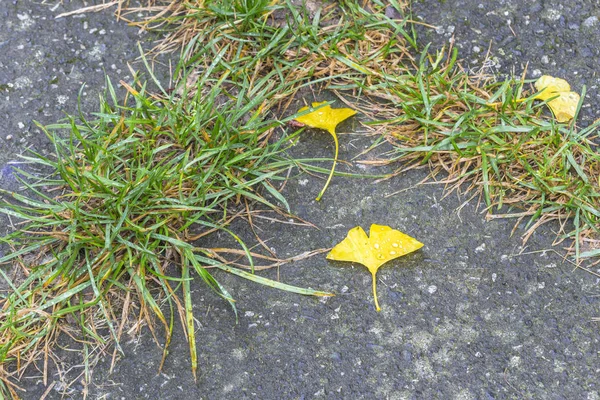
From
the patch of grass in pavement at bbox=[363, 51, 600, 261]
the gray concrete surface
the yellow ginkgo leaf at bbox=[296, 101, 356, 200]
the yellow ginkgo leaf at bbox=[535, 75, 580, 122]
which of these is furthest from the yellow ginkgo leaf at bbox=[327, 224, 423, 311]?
the yellow ginkgo leaf at bbox=[535, 75, 580, 122]

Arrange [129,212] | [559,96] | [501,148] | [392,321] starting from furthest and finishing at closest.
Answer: [559,96] → [501,148] → [129,212] → [392,321]

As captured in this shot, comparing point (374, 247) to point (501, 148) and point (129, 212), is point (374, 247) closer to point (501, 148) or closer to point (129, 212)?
point (501, 148)

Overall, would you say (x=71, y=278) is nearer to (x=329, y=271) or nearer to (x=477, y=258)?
(x=329, y=271)

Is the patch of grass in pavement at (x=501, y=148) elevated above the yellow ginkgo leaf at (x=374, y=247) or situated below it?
above

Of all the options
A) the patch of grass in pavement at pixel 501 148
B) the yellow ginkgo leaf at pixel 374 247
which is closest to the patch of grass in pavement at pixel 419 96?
the patch of grass in pavement at pixel 501 148

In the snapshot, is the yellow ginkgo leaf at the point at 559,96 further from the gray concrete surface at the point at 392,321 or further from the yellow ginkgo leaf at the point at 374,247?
the yellow ginkgo leaf at the point at 374,247

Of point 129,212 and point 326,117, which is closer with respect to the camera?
point 129,212

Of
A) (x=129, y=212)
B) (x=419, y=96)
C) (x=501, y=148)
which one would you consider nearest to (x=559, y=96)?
(x=501, y=148)
